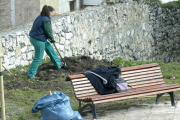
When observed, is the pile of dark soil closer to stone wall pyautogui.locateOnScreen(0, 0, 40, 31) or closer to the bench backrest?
the bench backrest

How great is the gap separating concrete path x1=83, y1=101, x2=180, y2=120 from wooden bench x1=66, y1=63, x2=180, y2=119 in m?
0.16

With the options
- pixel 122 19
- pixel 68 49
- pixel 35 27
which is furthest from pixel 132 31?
pixel 35 27

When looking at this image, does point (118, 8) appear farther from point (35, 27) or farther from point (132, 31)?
point (35, 27)

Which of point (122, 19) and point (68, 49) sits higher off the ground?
point (122, 19)

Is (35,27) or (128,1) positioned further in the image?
(128,1)

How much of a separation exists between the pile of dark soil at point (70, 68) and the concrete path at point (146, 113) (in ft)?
9.28

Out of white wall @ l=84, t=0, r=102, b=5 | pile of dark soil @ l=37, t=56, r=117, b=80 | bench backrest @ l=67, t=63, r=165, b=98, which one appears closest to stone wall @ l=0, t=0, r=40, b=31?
white wall @ l=84, t=0, r=102, b=5

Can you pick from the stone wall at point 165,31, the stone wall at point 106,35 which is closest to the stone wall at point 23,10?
the stone wall at point 106,35

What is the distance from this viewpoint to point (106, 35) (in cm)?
1128

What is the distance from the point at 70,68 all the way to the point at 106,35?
11.2ft

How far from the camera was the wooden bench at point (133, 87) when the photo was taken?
4.68 m

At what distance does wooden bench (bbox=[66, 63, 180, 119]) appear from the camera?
15.4 feet

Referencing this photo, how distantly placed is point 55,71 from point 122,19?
4.96m

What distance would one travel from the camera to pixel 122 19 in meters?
12.1
